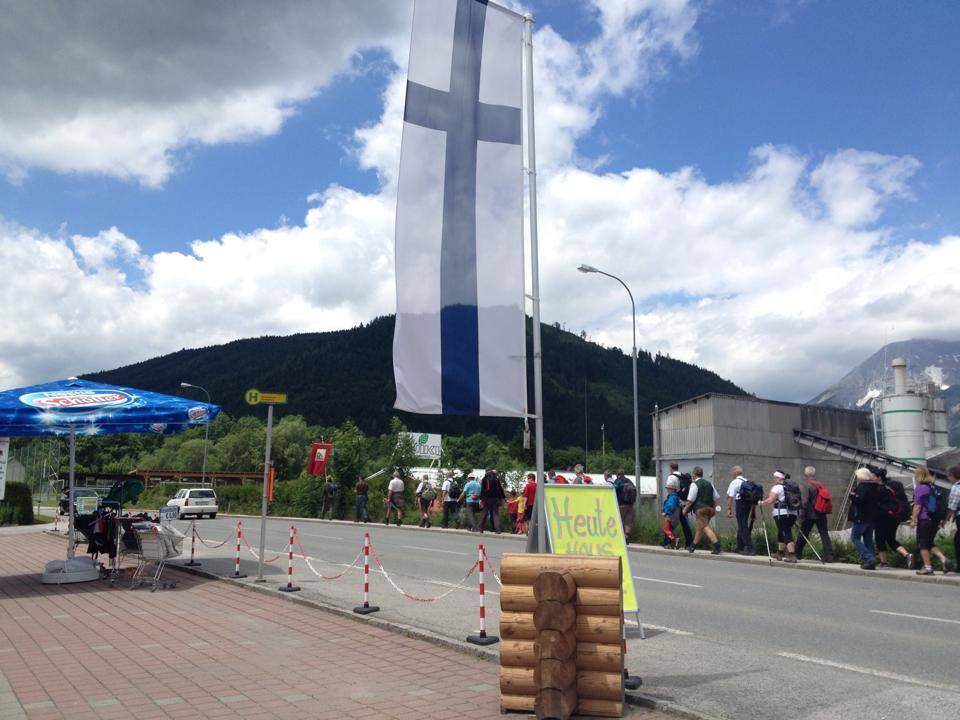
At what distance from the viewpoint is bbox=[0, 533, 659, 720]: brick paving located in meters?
5.89

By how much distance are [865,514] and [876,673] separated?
27.6 feet

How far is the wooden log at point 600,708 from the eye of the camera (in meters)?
5.70

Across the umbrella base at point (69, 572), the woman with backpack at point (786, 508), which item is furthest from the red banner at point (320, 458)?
the woman with backpack at point (786, 508)

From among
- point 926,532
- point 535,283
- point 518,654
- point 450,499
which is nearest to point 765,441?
point 450,499

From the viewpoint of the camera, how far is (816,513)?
52.1 feet

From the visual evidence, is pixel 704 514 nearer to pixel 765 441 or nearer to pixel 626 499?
pixel 626 499

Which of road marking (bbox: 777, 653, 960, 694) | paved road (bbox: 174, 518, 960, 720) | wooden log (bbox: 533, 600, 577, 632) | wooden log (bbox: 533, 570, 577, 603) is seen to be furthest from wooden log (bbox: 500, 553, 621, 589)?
road marking (bbox: 777, 653, 960, 694)

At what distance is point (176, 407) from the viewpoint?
41.8 ft

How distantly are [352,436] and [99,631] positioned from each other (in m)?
28.4

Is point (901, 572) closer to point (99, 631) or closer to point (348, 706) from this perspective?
point (348, 706)

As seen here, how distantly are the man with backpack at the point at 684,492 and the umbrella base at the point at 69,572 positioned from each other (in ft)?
38.3

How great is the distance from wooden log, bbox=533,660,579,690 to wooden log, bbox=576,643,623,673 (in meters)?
0.24

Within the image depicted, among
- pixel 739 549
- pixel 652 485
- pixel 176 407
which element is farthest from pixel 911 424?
pixel 176 407

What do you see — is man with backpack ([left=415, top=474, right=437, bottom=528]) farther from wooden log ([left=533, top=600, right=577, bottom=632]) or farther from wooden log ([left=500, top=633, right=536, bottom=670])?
wooden log ([left=533, top=600, right=577, bottom=632])
